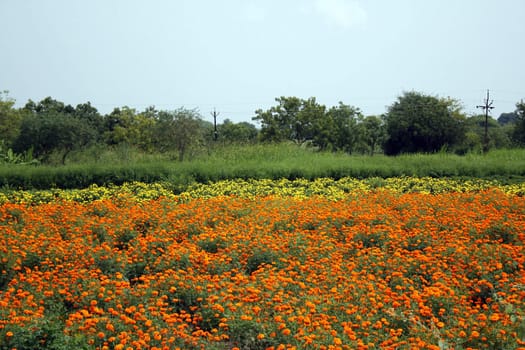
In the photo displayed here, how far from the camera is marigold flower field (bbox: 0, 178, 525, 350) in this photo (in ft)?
12.2

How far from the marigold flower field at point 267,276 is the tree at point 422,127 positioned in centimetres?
2441

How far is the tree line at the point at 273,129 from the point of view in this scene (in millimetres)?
22500

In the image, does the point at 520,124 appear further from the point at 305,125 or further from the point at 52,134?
the point at 52,134

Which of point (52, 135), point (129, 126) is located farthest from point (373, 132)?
point (52, 135)

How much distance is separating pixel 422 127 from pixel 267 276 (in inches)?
1163

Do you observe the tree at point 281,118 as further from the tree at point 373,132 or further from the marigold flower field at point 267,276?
the marigold flower field at point 267,276

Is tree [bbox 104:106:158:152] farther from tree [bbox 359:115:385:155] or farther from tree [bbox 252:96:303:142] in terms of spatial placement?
tree [bbox 359:115:385:155]

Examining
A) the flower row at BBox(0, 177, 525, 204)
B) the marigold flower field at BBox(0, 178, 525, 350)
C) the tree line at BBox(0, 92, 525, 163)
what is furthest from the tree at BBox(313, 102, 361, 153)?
the marigold flower field at BBox(0, 178, 525, 350)

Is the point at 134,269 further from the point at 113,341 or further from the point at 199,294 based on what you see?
the point at 113,341

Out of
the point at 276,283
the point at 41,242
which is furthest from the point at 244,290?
the point at 41,242

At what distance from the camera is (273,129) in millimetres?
36688

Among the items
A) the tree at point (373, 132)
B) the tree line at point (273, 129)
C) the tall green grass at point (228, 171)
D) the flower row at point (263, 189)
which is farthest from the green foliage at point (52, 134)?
the tree at point (373, 132)

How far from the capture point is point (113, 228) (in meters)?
6.75

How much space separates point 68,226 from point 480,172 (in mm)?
11460
